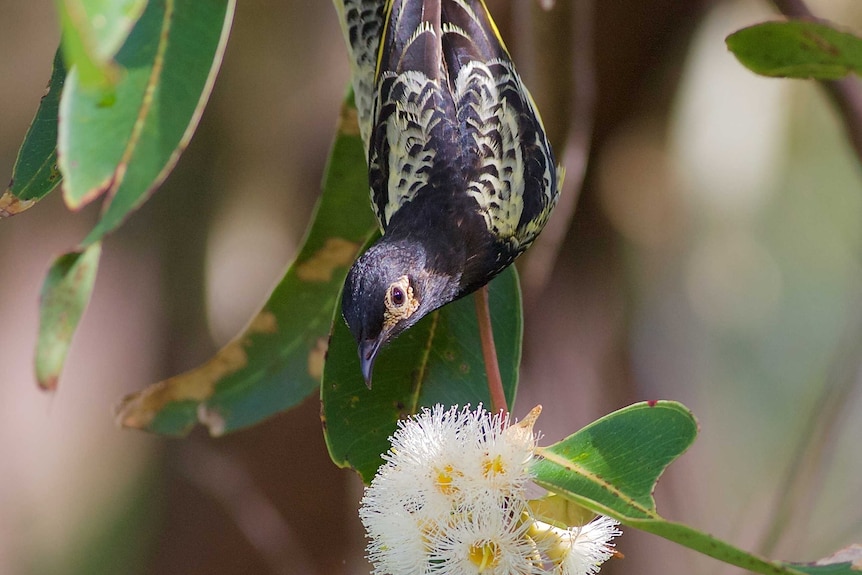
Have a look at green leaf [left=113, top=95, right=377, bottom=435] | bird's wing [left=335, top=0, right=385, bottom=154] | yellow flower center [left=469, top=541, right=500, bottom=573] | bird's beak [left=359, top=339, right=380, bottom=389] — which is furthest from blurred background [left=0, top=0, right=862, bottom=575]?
yellow flower center [left=469, top=541, right=500, bottom=573]

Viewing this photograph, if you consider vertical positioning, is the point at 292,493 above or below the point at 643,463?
below

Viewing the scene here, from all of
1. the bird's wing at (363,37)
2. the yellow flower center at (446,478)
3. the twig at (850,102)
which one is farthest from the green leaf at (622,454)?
the twig at (850,102)

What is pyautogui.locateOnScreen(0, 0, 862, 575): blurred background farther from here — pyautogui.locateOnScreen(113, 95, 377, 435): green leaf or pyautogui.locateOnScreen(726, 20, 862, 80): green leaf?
pyautogui.locateOnScreen(726, 20, 862, 80): green leaf

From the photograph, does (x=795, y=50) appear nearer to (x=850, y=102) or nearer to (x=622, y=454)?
(x=622, y=454)

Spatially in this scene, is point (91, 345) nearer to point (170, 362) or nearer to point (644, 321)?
point (170, 362)

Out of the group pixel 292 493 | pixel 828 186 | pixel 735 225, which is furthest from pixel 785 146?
pixel 292 493

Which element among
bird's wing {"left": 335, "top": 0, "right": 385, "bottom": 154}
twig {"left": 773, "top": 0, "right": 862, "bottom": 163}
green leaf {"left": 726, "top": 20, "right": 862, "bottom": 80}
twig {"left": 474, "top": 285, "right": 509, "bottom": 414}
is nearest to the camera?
green leaf {"left": 726, "top": 20, "right": 862, "bottom": 80}

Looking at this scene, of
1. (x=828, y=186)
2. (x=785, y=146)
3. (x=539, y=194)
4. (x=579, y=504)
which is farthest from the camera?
(x=828, y=186)
